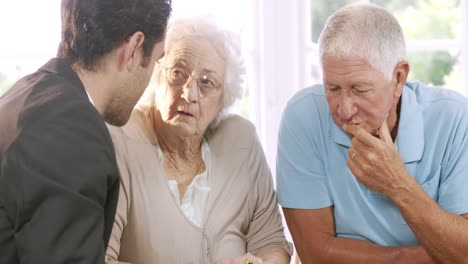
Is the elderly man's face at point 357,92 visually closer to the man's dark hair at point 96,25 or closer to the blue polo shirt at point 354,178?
the blue polo shirt at point 354,178

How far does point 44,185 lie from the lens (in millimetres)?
1354

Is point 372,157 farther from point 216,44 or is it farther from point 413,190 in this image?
point 216,44

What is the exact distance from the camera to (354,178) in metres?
2.27

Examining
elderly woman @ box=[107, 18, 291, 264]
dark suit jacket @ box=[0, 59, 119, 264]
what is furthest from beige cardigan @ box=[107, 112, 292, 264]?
dark suit jacket @ box=[0, 59, 119, 264]

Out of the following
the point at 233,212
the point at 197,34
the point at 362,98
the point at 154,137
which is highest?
A: the point at 197,34

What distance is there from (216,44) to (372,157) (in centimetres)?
62

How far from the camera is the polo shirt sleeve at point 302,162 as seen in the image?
7.45 feet

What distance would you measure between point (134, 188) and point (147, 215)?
9 centimetres

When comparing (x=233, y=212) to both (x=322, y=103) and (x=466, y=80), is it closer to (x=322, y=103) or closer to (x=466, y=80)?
(x=322, y=103)

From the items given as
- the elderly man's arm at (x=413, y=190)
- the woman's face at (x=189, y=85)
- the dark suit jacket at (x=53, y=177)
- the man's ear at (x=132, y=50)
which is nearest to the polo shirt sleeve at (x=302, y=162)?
the elderly man's arm at (x=413, y=190)

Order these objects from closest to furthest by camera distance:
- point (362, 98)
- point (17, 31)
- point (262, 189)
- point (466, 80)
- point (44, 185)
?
point (44, 185)
point (362, 98)
point (262, 189)
point (17, 31)
point (466, 80)

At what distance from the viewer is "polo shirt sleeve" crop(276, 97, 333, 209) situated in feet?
7.45

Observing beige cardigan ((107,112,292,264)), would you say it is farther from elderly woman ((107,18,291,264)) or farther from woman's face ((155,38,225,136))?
woman's face ((155,38,225,136))

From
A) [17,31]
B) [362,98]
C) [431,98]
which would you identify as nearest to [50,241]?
[362,98]
